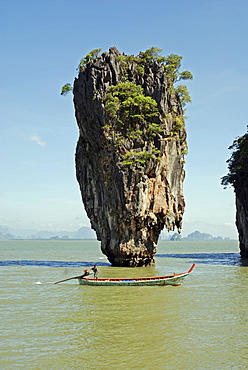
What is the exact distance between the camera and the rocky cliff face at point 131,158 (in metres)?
33.2

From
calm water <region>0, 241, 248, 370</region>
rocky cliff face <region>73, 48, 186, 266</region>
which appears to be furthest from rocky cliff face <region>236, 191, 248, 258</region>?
calm water <region>0, 241, 248, 370</region>

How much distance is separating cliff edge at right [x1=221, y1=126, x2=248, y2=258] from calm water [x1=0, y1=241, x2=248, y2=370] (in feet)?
83.8

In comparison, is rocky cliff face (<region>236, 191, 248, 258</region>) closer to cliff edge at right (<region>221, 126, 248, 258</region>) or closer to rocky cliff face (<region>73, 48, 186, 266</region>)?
cliff edge at right (<region>221, 126, 248, 258</region>)

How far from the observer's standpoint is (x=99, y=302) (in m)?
18.9

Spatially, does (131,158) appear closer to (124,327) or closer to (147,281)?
(147,281)

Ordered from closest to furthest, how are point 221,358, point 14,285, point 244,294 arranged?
point 221,358
point 244,294
point 14,285

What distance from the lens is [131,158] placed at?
1302 inches

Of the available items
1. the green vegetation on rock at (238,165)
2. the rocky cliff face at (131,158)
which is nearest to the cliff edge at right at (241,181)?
the green vegetation on rock at (238,165)

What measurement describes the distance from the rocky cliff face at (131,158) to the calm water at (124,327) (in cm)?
1050

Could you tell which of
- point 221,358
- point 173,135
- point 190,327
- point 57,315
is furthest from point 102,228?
point 221,358

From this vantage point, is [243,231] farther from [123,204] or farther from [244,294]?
[244,294]

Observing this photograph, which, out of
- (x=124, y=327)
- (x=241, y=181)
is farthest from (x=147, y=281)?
(x=241, y=181)

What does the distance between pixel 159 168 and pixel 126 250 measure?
7.77 metres

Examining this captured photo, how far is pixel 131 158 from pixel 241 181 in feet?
68.5
